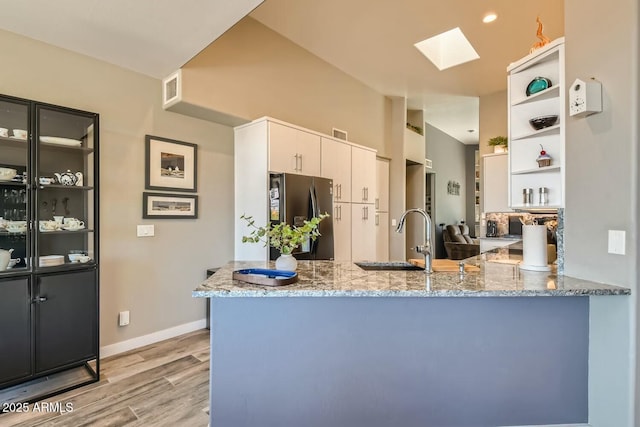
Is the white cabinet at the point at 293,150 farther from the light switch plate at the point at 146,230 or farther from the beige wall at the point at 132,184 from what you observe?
the light switch plate at the point at 146,230

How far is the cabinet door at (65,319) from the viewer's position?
7.26ft

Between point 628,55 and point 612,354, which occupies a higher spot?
point 628,55

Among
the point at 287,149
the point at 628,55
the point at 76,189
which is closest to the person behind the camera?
the point at 628,55

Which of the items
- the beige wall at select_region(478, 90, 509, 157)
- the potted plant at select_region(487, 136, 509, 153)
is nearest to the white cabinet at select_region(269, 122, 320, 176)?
the potted plant at select_region(487, 136, 509, 153)

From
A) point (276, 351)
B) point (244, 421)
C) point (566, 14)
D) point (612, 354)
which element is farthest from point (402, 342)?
point (566, 14)

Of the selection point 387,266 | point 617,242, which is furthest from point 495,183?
point 617,242

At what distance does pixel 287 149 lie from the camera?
3.46m

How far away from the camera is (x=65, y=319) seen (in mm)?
2316

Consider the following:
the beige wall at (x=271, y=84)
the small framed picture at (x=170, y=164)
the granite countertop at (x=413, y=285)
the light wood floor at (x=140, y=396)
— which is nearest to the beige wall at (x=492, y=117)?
the beige wall at (x=271, y=84)

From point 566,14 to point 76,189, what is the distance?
11.1ft

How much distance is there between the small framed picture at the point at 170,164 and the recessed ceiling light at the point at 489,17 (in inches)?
127

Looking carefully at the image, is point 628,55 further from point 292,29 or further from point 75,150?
point 75,150

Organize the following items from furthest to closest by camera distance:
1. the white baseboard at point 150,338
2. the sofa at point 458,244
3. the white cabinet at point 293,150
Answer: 1. the sofa at point 458,244
2. the white cabinet at point 293,150
3. the white baseboard at point 150,338

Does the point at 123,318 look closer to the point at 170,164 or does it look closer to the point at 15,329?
the point at 15,329
